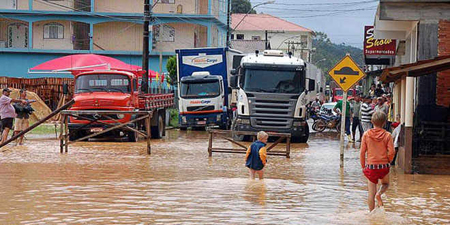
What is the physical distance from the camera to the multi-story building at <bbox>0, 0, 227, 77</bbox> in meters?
58.3

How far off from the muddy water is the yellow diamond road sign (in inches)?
83.0

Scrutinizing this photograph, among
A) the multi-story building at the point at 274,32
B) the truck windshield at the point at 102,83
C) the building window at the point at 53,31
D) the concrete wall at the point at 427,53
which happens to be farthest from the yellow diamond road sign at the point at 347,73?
the multi-story building at the point at 274,32

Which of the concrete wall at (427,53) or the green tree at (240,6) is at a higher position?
the green tree at (240,6)

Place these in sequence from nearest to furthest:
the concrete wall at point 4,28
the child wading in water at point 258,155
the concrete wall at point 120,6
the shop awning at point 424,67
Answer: the child wading in water at point 258,155 → the shop awning at point 424,67 → the concrete wall at point 120,6 → the concrete wall at point 4,28

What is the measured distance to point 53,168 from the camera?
17.6 m

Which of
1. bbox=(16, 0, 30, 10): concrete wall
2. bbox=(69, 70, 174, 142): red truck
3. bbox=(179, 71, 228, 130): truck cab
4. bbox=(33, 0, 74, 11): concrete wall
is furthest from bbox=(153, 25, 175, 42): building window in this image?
bbox=(69, 70, 174, 142): red truck

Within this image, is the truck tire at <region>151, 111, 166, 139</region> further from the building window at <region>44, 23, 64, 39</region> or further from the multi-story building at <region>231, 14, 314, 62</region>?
the multi-story building at <region>231, 14, 314, 62</region>

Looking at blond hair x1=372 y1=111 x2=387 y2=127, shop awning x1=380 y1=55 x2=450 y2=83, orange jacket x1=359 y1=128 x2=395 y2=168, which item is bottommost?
orange jacket x1=359 y1=128 x2=395 y2=168

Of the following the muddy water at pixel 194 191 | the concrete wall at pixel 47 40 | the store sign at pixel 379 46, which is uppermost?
the concrete wall at pixel 47 40

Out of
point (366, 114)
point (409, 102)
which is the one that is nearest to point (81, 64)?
point (366, 114)

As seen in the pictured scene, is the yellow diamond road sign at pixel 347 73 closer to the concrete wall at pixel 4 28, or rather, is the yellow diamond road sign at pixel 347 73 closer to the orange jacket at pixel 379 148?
the orange jacket at pixel 379 148

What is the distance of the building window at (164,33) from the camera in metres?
60.6

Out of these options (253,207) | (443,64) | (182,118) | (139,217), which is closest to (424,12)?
(443,64)

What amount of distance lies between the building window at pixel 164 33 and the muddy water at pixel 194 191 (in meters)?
38.4
